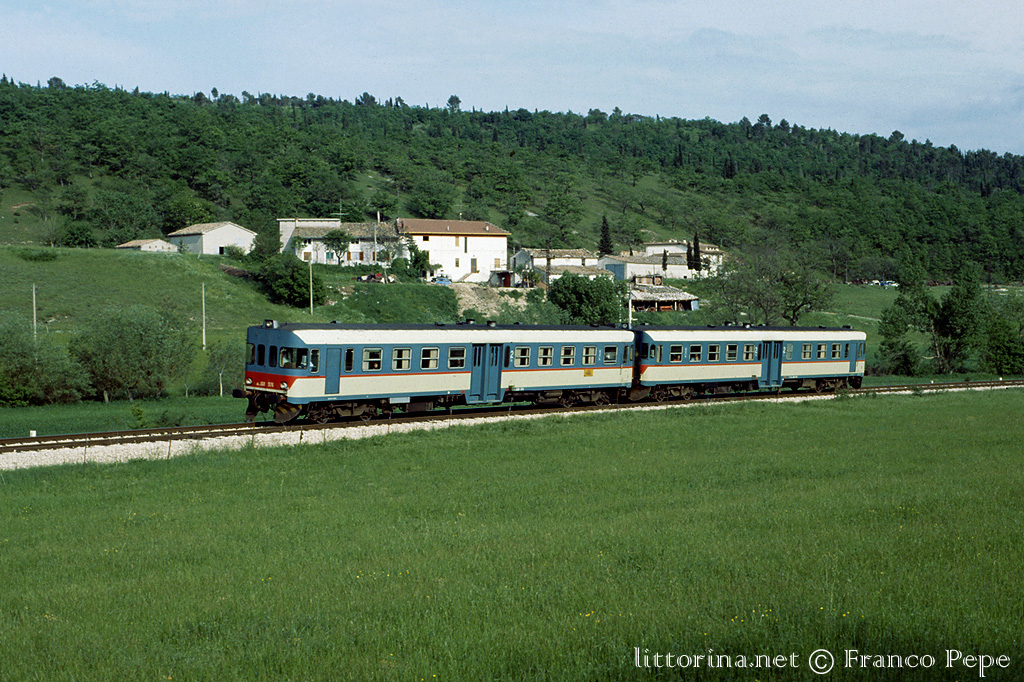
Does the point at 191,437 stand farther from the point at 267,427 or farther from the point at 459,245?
the point at 459,245

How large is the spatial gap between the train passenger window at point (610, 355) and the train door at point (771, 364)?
30.0 feet

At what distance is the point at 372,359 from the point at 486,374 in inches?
194

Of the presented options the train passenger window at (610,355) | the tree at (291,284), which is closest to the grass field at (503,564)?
the train passenger window at (610,355)

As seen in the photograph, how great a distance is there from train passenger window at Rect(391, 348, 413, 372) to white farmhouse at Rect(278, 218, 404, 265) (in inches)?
3284

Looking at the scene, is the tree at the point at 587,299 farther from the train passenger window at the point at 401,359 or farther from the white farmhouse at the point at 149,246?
the train passenger window at the point at 401,359

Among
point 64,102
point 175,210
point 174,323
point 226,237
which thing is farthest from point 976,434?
point 64,102

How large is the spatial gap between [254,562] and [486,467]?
9908 millimetres

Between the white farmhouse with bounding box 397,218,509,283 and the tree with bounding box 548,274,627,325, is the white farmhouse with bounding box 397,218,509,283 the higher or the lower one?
the higher one

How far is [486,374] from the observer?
107 feet

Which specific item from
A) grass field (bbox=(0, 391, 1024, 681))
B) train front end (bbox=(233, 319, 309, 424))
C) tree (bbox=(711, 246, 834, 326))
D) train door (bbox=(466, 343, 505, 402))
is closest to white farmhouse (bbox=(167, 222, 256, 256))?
tree (bbox=(711, 246, 834, 326))

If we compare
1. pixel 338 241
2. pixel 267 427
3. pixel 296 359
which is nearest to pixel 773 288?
pixel 338 241

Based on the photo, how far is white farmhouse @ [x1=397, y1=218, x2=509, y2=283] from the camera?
119 meters

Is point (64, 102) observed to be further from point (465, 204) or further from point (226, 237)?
point (226, 237)

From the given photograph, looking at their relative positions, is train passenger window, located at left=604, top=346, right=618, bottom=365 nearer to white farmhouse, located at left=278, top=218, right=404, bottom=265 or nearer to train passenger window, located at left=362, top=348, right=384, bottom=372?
train passenger window, located at left=362, top=348, right=384, bottom=372
